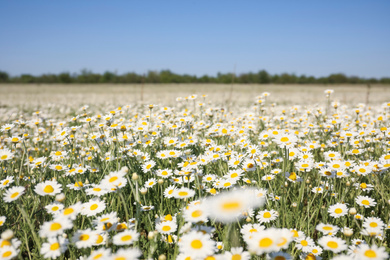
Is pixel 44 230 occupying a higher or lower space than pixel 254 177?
higher

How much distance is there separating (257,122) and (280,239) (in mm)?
4729

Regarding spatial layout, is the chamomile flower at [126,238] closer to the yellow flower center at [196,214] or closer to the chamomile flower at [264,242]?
the yellow flower center at [196,214]

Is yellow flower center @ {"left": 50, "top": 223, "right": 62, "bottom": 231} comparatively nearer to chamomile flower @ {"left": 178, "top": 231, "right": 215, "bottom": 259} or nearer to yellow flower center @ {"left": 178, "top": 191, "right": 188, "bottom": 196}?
chamomile flower @ {"left": 178, "top": 231, "right": 215, "bottom": 259}

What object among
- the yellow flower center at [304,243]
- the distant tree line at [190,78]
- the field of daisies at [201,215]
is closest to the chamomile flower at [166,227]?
the field of daisies at [201,215]

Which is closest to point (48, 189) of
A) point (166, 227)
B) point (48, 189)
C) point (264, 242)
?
point (48, 189)

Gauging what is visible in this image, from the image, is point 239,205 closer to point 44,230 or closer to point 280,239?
point 280,239

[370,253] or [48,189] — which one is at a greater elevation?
[48,189]

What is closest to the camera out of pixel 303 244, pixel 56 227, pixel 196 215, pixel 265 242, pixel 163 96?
pixel 265 242

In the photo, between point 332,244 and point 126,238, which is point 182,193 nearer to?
point 126,238

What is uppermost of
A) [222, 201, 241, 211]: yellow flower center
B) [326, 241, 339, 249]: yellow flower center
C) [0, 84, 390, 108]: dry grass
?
[0, 84, 390, 108]: dry grass

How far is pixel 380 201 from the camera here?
2555 mm

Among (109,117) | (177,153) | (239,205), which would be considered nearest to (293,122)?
(177,153)

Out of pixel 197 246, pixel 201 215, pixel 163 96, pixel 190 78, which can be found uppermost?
pixel 190 78

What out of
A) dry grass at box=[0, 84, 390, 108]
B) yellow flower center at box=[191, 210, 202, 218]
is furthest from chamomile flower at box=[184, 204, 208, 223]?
dry grass at box=[0, 84, 390, 108]
